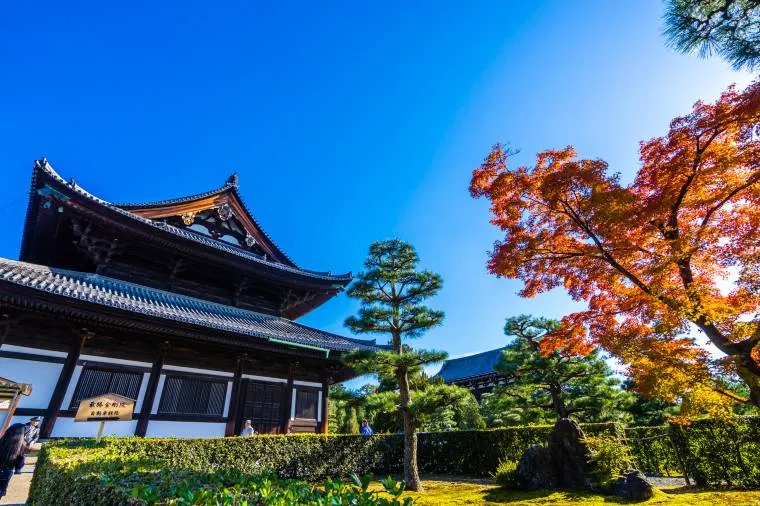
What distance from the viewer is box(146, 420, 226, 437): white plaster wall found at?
955 cm

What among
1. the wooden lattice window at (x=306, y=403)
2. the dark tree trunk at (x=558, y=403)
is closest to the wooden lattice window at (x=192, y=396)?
the wooden lattice window at (x=306, y=403)

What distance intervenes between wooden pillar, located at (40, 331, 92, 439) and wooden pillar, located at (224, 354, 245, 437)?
3.98 meters

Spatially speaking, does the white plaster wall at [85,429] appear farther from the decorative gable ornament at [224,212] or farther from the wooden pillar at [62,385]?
the decorative gable ornament at [224,212]

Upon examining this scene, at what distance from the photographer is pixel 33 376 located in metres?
8.30

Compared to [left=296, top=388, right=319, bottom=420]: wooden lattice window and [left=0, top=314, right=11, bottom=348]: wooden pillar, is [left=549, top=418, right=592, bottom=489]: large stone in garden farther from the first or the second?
[left=0, top=314, right=11, bottom=348]: wooden pillar

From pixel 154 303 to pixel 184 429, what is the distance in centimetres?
367

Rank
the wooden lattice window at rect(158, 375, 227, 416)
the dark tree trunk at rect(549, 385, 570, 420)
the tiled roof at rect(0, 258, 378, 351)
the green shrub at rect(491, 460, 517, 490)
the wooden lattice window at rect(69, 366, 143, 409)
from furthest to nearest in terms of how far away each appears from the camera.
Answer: the dark tree trunk at rect(549, 385, 570, 420), the wooden lattice window at rect(158, 375, 227, 416), the green shrub at rect(491, 460, 517, 490), the wooden lattice window at rect(69, 366, 143, 409), the tiled roof at rect(0, 258, 378, 351)

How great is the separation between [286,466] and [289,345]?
336 centimetres

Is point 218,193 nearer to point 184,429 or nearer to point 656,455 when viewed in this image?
point 184,429

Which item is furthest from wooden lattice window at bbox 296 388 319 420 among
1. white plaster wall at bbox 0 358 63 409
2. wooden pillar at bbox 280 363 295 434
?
white plaster wall at bbox 0 358 63 409

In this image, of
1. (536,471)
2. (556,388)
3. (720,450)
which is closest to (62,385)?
(536,471)

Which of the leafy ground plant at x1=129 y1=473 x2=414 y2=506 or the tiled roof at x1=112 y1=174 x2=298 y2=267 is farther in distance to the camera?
the tiled roof at x1=112 y1=174 x2=298 y2=267

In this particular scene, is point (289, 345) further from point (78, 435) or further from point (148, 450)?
point (78, 435)

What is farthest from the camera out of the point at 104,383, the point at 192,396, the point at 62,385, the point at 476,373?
the point at 476,373
